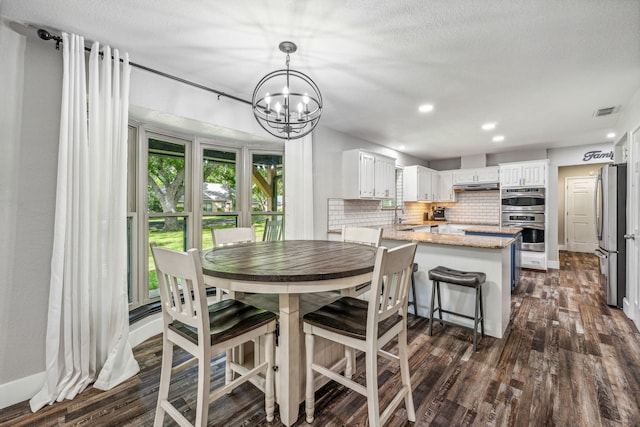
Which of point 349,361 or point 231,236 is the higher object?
point 231,236

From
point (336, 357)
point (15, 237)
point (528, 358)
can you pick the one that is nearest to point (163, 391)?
point (336, 357)

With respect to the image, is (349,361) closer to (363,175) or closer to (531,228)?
(363,175)

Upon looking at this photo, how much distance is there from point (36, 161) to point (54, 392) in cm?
152

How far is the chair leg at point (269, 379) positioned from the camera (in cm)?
159

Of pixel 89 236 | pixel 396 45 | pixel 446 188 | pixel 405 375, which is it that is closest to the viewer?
pixel 405 375

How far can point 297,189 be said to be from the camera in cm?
350

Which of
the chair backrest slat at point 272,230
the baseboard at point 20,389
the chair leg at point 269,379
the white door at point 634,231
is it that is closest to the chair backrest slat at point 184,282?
the chair leg at point 269,379

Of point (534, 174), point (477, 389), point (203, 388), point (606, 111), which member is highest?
point (606, 111)

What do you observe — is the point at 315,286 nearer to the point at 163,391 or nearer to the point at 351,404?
the point at 351,404

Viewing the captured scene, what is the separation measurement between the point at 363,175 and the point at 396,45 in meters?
2.20

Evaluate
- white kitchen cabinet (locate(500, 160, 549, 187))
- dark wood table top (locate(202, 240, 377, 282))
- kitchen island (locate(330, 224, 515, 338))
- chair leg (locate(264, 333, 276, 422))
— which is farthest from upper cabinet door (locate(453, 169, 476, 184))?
chair leg (locate(264, 333, 276, 422))

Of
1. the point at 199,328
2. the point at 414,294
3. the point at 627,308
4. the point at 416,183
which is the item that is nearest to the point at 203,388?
the point at 199,328

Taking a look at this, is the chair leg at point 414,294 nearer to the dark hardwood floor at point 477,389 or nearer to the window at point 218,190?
the dark hardwood floor at point 477,389

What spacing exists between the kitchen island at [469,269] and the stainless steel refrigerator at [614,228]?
4.96 ft
